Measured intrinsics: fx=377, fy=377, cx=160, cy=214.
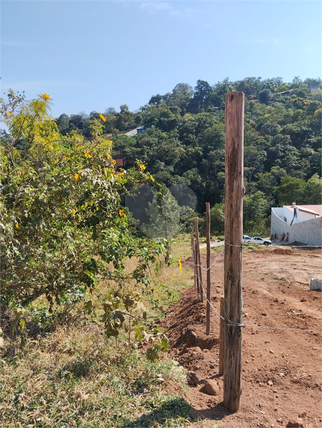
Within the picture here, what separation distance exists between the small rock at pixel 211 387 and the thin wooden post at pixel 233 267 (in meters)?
0.42

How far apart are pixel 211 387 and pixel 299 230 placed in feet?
49.0

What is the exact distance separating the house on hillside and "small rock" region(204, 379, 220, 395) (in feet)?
38.0

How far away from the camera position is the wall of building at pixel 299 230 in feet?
52.7

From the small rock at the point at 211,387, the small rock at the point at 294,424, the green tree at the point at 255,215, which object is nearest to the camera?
the small rock at the point at 294,424

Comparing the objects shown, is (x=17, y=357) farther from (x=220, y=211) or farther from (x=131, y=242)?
(x=220, y=211)

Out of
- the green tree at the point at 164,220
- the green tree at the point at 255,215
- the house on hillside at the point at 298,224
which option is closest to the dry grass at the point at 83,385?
the house on hillside at the point at 298,224

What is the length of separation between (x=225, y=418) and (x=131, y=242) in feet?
6.79

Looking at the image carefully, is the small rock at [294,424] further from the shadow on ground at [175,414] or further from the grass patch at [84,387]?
the grass patch at [84,387]

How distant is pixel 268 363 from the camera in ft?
15.2

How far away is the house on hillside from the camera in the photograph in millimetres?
16250

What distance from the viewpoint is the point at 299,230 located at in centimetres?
1766

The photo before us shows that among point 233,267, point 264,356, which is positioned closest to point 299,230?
point 264,356

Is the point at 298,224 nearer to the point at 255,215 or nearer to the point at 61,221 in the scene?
the point at 255,215

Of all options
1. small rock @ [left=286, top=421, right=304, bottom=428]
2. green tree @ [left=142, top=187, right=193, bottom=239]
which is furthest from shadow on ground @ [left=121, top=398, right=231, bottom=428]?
green tree @ [left=142, top=187, right=193, bottom=239]
